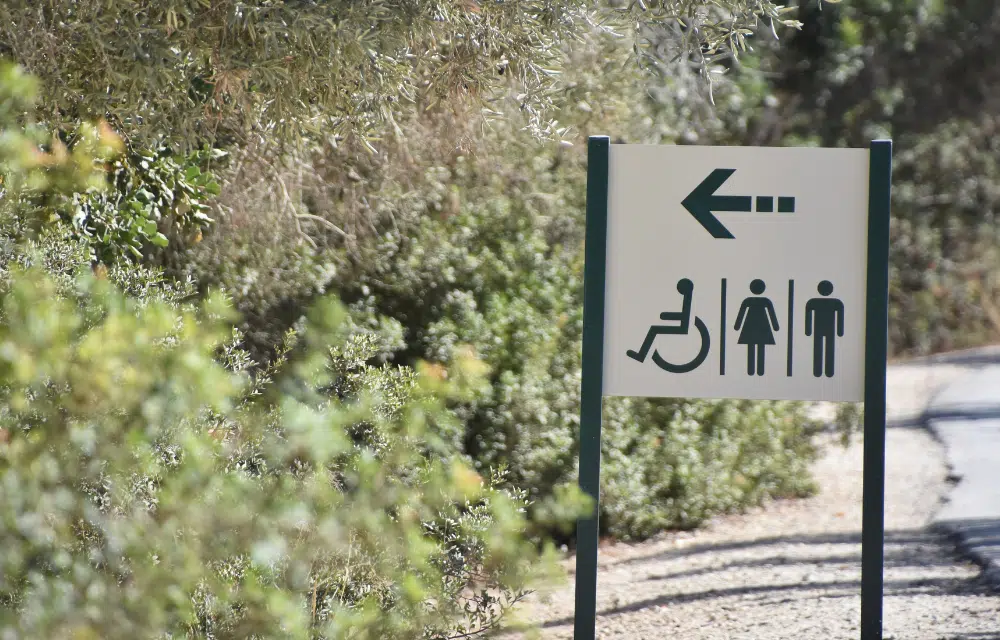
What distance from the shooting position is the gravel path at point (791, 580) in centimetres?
472

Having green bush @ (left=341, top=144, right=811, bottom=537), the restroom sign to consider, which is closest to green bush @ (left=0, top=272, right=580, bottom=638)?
the restroom sign

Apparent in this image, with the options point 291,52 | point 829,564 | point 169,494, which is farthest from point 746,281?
point 829,564

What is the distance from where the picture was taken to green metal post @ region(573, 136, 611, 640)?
11.9 ft

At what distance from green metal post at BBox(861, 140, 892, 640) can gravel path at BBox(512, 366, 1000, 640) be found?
103 cm

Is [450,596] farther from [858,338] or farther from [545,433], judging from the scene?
[545,433]

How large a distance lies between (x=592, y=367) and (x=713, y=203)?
2.31 ft

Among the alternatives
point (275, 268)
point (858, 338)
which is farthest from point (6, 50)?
point (858, 338)

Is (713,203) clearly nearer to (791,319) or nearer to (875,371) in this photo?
(791,319)

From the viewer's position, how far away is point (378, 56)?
159 inches

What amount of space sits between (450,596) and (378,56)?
2.05 meters

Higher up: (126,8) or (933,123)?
(933,123)

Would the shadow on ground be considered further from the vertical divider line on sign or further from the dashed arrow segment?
the dashed arrow segment

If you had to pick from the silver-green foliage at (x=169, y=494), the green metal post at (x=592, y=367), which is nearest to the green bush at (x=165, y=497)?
the silver-green foliage at (x=169, y=494)

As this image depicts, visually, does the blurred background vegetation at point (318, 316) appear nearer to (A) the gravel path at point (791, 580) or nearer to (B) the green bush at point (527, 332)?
(B) the green bush at point (527, 332)
